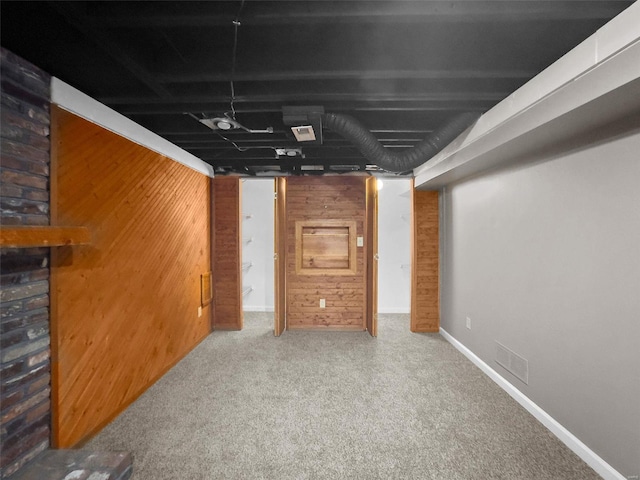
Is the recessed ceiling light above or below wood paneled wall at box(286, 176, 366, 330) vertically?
above

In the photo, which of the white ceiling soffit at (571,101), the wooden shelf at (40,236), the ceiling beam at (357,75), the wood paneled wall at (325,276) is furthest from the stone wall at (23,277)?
the white ceiling soffit at (571,101)

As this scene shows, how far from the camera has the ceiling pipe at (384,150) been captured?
2084 mm

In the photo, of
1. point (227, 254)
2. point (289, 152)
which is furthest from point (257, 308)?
point (289, 152)

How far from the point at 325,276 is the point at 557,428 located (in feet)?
8.99

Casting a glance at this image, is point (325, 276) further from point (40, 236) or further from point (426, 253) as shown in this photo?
point (40, 236)

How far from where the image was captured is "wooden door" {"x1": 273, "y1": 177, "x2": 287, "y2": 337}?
3494 mm

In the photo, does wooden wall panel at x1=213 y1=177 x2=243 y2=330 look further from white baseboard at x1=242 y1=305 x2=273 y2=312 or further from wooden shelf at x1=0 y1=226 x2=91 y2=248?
wooden shelf at x1=0 y1=226 x2=91 y2=248

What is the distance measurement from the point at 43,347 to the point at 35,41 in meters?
1.64

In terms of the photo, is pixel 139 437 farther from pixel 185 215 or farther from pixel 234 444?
pixel 185 215

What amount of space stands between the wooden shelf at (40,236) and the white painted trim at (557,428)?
10.6ft

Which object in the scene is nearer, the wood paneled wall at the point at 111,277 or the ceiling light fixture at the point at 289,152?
the wood paneled wall at the point at 111,277

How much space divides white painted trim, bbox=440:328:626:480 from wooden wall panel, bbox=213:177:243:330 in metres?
3.04

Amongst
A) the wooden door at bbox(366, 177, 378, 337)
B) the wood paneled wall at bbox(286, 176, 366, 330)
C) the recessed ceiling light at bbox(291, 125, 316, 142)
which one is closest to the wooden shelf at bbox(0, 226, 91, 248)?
the recessed ceiling light at bbox(291, 125, 316, 142)

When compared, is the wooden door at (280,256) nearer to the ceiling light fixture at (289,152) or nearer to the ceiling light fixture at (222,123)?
the ceiling light fixture at (289,152)
